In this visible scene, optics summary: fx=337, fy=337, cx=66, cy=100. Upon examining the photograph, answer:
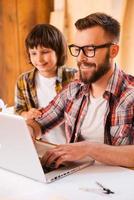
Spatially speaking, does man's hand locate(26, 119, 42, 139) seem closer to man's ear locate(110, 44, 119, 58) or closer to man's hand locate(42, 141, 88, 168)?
man's hand locate(42, 141, 88, 168)

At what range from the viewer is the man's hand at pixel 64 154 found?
1359mm

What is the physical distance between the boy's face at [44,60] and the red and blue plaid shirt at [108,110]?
0.41 m

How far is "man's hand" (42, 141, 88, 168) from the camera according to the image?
1.36 m

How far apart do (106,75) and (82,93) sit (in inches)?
6.5

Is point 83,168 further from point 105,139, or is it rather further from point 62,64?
point 62,64

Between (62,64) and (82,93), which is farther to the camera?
(62,64)

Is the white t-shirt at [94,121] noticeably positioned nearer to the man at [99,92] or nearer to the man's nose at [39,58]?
the man at [99,92]

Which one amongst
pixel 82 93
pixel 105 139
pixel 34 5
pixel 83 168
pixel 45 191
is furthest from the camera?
pixel 34 5

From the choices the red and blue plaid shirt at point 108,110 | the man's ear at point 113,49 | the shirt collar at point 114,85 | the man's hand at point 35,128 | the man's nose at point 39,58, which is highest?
the man's ear at point 113,49

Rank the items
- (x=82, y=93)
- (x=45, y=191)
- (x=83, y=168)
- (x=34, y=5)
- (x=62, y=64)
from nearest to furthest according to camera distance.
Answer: (x=45, y=191) → (x=83, y=168) → (x=82, y=93) → (x=62, y=64) → (x=34, y=5)

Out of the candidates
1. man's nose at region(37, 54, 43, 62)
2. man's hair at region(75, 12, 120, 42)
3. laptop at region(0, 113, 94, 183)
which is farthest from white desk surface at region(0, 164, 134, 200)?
man's nose at region(37, 54, 43, 62)

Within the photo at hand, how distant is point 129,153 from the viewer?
1.42 metres

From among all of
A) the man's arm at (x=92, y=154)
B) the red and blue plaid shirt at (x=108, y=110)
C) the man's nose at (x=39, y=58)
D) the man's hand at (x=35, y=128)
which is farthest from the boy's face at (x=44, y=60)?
the man's arm at (x=92, y=154)

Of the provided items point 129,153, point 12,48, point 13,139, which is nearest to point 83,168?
point 129,153
